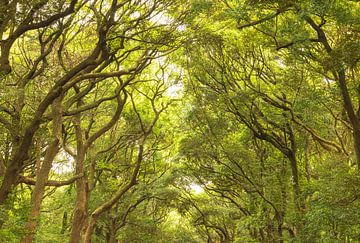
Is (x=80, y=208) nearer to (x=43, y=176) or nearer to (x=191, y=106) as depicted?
(x=43, y=176)

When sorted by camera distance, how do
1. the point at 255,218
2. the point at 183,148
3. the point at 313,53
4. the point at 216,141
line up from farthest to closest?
the point at 183,148 < the point at 216,141 < the point at 255,218 < the point at 313,53

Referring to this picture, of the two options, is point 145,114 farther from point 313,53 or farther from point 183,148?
point 313,53

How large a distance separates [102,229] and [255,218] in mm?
11178

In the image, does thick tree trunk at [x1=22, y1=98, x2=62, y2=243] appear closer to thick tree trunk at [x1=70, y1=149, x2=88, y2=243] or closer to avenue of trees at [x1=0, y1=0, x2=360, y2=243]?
avenue of trees at [x1=0, y1=0, x2=360, y2=243]

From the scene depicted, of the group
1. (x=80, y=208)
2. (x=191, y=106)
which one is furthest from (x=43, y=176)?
(x=191, y=106)

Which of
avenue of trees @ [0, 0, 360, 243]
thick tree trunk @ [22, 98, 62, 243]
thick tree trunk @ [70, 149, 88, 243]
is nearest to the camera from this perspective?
avenue of trees @ [0, 0, 360, 243]

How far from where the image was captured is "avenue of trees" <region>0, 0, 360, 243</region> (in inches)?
351

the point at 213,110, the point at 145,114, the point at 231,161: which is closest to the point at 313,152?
the point at 231,161

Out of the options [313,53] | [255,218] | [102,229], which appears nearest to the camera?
[313,53]

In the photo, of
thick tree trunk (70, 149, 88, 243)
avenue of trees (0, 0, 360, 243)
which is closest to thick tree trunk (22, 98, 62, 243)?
avenue of trees (0, 0, 360, 243)

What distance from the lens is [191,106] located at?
51.6ft

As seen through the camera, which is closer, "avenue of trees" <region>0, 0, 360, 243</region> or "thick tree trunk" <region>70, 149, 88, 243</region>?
"avenue of trees" <region>0, 0, 360, 243</region>

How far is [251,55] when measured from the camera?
14.0 m

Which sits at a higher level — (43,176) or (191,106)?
(191,106)
